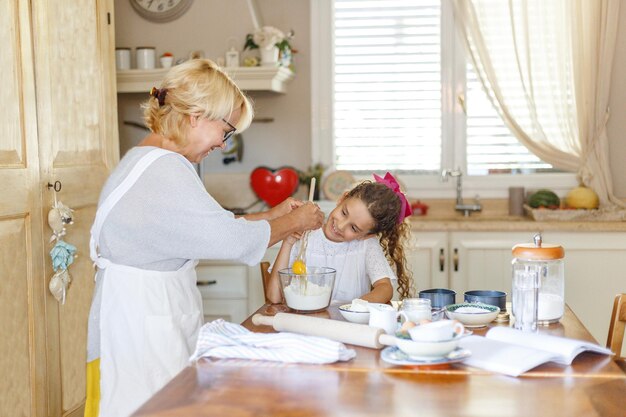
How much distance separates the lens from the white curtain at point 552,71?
163 inches

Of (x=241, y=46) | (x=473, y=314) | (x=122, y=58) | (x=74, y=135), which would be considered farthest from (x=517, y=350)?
(x=122, y=58)

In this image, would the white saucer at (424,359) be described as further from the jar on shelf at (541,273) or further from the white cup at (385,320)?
the jar on shelf at (541,273)

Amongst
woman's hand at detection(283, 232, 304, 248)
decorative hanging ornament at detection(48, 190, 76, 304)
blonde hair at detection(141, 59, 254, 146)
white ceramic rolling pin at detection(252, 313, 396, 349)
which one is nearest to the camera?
white ceramic rolling pin at detection(252, 313, 396, 349)

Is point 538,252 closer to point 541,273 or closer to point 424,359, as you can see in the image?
point 541,273

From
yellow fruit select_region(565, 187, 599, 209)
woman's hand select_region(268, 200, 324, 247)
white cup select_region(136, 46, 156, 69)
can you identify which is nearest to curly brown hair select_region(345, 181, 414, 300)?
woman's hand select_region(268, 200, 324, 247)

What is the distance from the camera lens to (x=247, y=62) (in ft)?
13.9

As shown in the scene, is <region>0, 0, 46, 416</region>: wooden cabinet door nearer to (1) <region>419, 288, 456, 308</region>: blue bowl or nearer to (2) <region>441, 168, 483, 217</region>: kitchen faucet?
(1) <region>419, 288, 456, 308</region>: blue bowl

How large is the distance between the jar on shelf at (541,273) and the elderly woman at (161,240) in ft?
2.24

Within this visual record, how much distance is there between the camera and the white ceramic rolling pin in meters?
1.92

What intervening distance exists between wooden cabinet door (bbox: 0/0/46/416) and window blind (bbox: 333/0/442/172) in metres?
1.90

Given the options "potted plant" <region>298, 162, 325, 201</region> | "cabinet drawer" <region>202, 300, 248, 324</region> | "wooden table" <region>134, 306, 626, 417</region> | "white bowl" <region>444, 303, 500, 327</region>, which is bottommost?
"cabinet drawer" <region>202, 300, 248, 324</region>

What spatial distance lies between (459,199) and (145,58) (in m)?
1.77

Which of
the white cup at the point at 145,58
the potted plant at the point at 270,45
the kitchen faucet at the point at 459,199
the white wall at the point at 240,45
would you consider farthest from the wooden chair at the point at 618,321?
the white cup at the point at 145,58

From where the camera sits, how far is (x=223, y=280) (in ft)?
13.4
